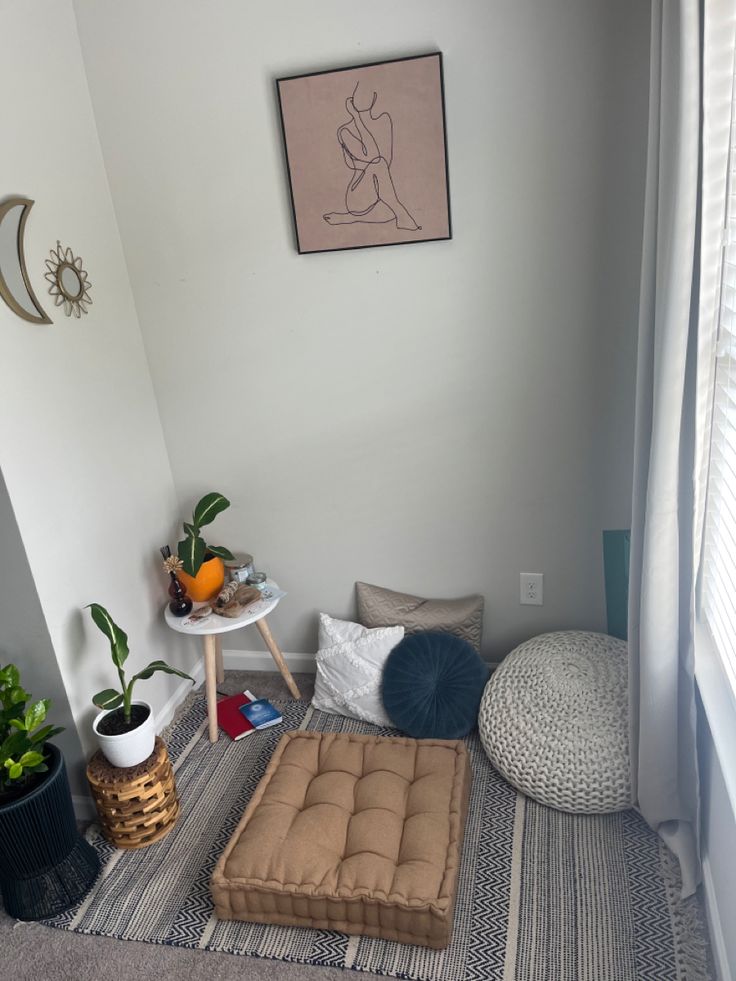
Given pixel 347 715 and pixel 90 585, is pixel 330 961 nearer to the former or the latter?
pixel 347 715

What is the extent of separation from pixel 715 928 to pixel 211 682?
4.77ft

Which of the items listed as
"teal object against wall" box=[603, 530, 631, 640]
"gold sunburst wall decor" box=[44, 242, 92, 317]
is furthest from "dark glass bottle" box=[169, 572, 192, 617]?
"teal object against wall" box=[603, 530, 631, 640]

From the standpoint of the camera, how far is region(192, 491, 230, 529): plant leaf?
230 centimetres

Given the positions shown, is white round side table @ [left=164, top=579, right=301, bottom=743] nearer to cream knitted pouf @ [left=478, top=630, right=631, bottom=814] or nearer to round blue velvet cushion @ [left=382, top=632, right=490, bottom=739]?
round blue velvet cushion @ [left=382, top=632, right=490, bottom=739]

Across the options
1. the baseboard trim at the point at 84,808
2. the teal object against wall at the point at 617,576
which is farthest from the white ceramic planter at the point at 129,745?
the teal object against wall at the point at 617,576

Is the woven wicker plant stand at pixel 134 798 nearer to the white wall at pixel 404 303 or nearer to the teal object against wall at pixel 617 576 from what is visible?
the white wall at pixel 404 303

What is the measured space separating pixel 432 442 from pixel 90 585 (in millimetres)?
1080

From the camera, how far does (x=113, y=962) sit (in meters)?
1.67

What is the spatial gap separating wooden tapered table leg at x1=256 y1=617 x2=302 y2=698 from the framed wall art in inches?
46.7

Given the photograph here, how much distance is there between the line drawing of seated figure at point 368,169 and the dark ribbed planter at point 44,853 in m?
1.64

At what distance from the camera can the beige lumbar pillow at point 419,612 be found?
2.35m

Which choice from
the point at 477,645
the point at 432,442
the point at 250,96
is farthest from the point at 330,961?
the point at 250,96

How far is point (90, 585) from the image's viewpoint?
2.04m

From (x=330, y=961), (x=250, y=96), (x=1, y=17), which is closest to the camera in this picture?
(x=330, y=961)
